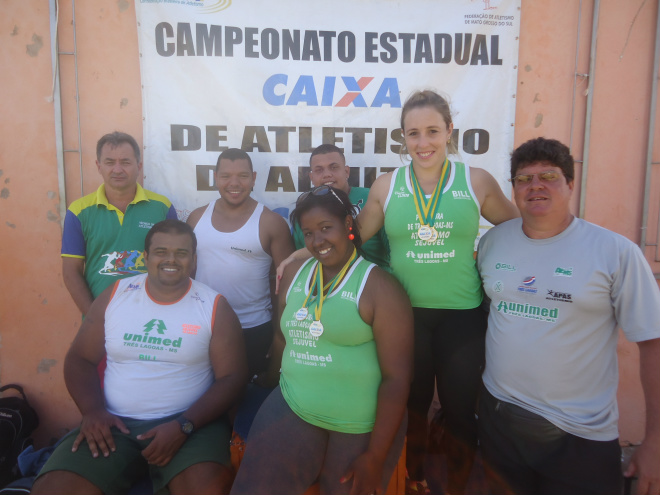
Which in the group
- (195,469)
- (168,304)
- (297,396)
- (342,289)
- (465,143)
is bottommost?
(195,469)

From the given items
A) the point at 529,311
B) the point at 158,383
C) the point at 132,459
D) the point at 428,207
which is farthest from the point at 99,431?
the point at 529,311

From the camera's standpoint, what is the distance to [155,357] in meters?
2.39

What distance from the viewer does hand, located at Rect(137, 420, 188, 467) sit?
2.14 meters

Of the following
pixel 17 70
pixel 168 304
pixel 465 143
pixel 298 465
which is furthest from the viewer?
pixel 465 143

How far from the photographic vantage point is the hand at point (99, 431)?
217 cm

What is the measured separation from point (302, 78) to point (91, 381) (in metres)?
2.57

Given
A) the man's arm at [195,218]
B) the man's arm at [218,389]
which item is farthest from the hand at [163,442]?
the man's arm at [195,218]

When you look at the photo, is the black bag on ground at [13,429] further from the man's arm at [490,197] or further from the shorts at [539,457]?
the man's arm at [490,197]

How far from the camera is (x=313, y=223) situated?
2.12 m

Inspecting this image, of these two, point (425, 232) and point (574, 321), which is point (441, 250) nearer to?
point (425, 232)

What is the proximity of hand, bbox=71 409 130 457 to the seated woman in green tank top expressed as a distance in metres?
0.74

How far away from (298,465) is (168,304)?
1.15 meters

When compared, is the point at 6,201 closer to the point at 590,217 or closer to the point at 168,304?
the point at 168,304

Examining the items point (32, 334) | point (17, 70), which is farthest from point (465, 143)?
Answer: point (32, 334)
